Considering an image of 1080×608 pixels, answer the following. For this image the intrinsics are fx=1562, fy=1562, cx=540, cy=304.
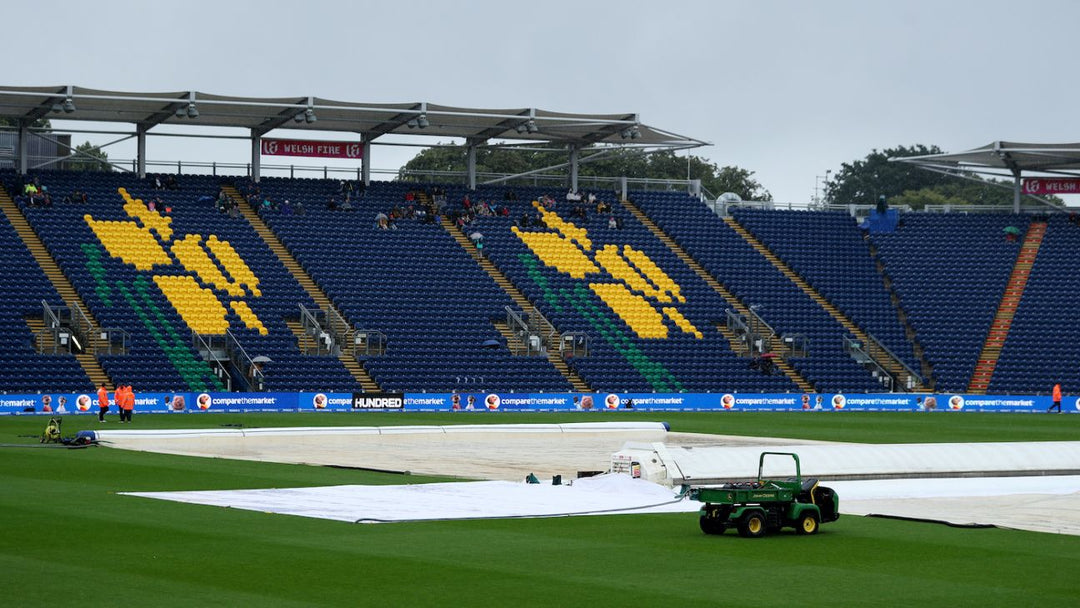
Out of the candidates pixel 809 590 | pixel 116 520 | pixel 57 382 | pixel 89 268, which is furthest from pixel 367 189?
pixel 809 590

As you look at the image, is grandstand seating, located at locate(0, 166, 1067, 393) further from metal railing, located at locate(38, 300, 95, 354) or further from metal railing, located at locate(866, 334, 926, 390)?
metal railing, located at locate(866, 334, 926, 390)

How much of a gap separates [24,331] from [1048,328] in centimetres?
4651

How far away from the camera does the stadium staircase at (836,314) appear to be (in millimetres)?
72062

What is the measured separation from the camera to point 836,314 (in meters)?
75.5

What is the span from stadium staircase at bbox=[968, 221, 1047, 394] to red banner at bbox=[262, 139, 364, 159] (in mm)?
31350

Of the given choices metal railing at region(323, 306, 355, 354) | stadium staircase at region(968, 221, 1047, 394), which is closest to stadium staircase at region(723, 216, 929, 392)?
stadium staircase at region(968, 221, 1047, 394)

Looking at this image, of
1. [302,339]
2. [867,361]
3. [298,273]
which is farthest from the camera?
[867,361]

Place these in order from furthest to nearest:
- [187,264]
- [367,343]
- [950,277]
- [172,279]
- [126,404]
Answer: [950,277] < [187,264] < [172,279] < [367,343] < [126,404]

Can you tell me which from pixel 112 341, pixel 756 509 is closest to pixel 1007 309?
pixel 112 341

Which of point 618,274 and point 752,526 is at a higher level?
point 618,274

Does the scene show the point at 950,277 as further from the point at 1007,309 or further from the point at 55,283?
the point at 55,283

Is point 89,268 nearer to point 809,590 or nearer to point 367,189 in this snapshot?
point 367,189

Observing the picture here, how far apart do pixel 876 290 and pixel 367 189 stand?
25793 millimetres

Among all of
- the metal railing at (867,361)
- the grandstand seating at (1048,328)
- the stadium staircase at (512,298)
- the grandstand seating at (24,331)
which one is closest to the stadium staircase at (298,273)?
the stadium staircase at (512,298)
